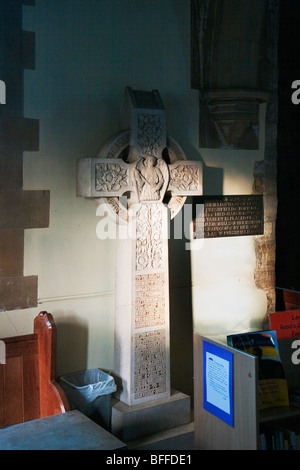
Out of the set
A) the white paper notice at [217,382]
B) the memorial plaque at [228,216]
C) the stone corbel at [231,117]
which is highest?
the stone corbel at [231,117]

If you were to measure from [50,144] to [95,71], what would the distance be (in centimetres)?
54

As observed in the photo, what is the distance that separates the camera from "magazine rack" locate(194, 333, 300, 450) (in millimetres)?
2416

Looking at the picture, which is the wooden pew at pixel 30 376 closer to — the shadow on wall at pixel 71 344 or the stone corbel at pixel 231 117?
the shadow on wall at pixel 71 344

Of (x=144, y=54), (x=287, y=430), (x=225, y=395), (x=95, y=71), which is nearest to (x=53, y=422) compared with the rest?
(x=225, y=395)

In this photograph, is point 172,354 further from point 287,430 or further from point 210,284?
point 287,430

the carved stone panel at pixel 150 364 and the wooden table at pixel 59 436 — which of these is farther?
the carved stone panel at pixel 150 364

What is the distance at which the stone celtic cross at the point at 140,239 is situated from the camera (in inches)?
135

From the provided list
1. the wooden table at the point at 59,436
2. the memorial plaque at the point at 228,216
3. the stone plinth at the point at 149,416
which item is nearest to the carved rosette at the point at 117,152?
the memorial plaque at the point at 228,216

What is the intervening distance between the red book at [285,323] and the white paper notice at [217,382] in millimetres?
364

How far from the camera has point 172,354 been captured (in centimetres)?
391

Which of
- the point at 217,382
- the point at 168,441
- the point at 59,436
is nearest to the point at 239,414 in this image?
the point at 217,382

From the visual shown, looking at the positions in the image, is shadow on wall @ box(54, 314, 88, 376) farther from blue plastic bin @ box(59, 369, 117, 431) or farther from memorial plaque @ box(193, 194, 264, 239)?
memorial plaque @ box(193, 194, 264, 239)

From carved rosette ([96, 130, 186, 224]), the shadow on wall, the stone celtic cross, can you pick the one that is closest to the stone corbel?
the stone celtic cross

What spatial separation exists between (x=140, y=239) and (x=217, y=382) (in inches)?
43.1
